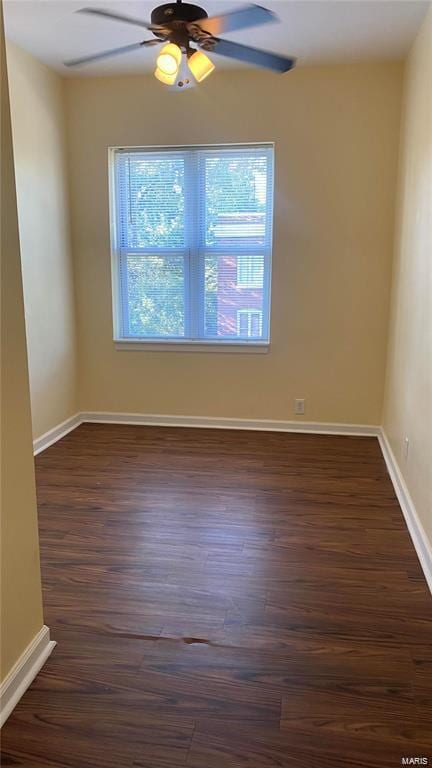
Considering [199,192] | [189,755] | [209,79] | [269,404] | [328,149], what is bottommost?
[189,755]

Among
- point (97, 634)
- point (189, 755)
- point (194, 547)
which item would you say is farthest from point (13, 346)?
point (194, 547)

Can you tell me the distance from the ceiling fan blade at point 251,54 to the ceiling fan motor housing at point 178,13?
6.5 inches

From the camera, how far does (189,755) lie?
5.00 feet

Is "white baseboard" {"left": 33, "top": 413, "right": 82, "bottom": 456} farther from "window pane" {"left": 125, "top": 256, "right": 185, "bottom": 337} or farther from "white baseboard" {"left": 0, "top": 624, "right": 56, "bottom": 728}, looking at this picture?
"white baseboard" {"left": 0, "top": 624, "right": 56, "bottom": 728}

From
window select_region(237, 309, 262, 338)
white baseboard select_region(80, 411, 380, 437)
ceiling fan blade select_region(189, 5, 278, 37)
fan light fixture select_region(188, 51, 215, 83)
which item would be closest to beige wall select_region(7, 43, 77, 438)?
white baseboard select_region(80, 411, 380, 437)

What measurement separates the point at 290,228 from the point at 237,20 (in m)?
2.04

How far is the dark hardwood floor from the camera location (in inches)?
61.9

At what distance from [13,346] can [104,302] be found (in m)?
2.98

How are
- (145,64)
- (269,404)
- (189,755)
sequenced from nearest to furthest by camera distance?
1. (189,755)
2. (145,64)
3. (269,404)

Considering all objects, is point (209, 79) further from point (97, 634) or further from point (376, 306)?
point (97, 634)

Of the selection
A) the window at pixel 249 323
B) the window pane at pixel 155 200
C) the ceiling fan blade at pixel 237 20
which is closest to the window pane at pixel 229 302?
the window at pixel 249 323

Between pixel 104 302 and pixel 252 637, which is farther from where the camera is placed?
pixel 104 302

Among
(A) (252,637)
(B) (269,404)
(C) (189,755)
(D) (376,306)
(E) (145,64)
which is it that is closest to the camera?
(C) (189,755)

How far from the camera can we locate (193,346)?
4.46 meters
